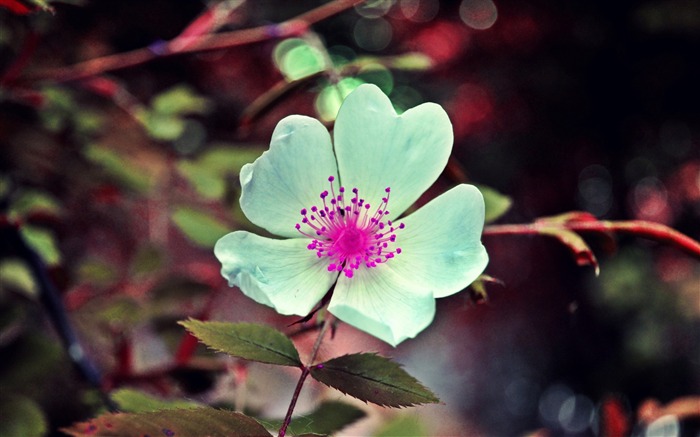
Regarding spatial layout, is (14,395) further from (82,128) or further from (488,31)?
(488,31)

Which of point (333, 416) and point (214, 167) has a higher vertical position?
point (214, 167)

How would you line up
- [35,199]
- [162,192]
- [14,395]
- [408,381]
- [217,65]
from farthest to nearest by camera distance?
[217,65], [162,192], [35,199], [14,395], [408,381]

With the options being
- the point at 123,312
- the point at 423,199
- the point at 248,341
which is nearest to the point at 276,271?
the point at 248,341

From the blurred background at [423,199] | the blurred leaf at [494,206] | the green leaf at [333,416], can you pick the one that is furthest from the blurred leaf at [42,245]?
the blurred leaf at [494,206]

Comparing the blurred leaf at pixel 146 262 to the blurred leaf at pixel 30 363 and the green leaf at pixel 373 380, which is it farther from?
the green leaf at pixel 373 380

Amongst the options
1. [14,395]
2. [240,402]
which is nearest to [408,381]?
[240,402]

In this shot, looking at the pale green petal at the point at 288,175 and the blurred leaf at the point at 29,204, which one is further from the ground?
the blurred leaf at the point at 29,204

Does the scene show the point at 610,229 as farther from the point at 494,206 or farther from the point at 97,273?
the point at 97,273
